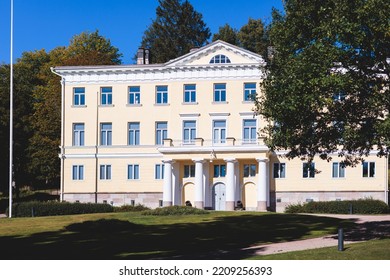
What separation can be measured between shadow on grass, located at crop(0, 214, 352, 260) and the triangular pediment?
69.7ft

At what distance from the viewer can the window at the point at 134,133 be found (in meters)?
62.9

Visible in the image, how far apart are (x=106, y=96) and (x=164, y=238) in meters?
33.0

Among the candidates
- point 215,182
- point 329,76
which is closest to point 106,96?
point 215,182

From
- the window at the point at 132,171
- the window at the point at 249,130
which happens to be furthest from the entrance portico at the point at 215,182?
the window at the point at 132,171

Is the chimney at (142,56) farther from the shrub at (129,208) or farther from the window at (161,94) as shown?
the shrub at (129,208)

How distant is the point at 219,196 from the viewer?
200ft

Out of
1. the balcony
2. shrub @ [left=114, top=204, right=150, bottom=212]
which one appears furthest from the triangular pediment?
shrub @ [left=114, top=204, right=150, bottom=212]

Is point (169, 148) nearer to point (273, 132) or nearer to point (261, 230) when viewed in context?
point (261, 230)

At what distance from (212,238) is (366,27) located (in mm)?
12095

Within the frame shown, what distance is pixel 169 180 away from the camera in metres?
59.3

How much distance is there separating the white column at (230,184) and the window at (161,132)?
23.3ft

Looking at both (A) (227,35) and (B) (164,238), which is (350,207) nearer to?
(B) (164,238)

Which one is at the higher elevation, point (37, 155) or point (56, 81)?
point (56, 81)

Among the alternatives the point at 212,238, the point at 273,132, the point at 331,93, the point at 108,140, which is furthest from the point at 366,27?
the point at 108,140
